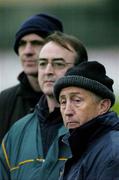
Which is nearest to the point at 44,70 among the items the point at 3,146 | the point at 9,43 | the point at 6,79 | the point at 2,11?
the point at 3,146

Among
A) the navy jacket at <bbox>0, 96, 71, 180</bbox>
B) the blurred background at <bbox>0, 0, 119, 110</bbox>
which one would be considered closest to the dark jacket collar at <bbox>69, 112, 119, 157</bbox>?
the navy jacket at <bbox>0, 96, 71, 180</bbox>

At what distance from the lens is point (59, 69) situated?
7.95 meters

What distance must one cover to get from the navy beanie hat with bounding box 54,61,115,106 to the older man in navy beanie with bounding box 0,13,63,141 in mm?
2046

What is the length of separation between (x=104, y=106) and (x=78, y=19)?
21125 millimetres

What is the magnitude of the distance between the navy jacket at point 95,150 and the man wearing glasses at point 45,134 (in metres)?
0.83

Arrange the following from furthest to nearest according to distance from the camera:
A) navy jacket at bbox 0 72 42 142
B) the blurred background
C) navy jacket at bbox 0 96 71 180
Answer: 1. the blurred background
2. navy jacket at bbox 0 72 42 142
3. navy jacket at bbox 0 96 71 180

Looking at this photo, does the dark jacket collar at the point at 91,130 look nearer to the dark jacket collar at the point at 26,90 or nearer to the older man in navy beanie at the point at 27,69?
the older man in navy beanie at the point at 27,69

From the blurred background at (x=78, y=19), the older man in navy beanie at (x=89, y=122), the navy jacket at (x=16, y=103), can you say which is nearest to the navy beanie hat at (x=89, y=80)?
the older man in navy beanie at (x=89, y=122)

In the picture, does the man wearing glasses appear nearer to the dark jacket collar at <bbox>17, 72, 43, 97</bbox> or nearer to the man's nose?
the man's nose

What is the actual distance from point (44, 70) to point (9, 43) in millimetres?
17884

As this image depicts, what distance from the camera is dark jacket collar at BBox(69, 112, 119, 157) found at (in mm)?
6590

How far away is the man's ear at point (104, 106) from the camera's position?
6758mm

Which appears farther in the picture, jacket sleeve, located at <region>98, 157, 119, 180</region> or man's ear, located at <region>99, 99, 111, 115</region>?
man's ear, located at <region>99, 99, 111, 115</region>

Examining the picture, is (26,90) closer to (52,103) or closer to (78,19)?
(52,103)
